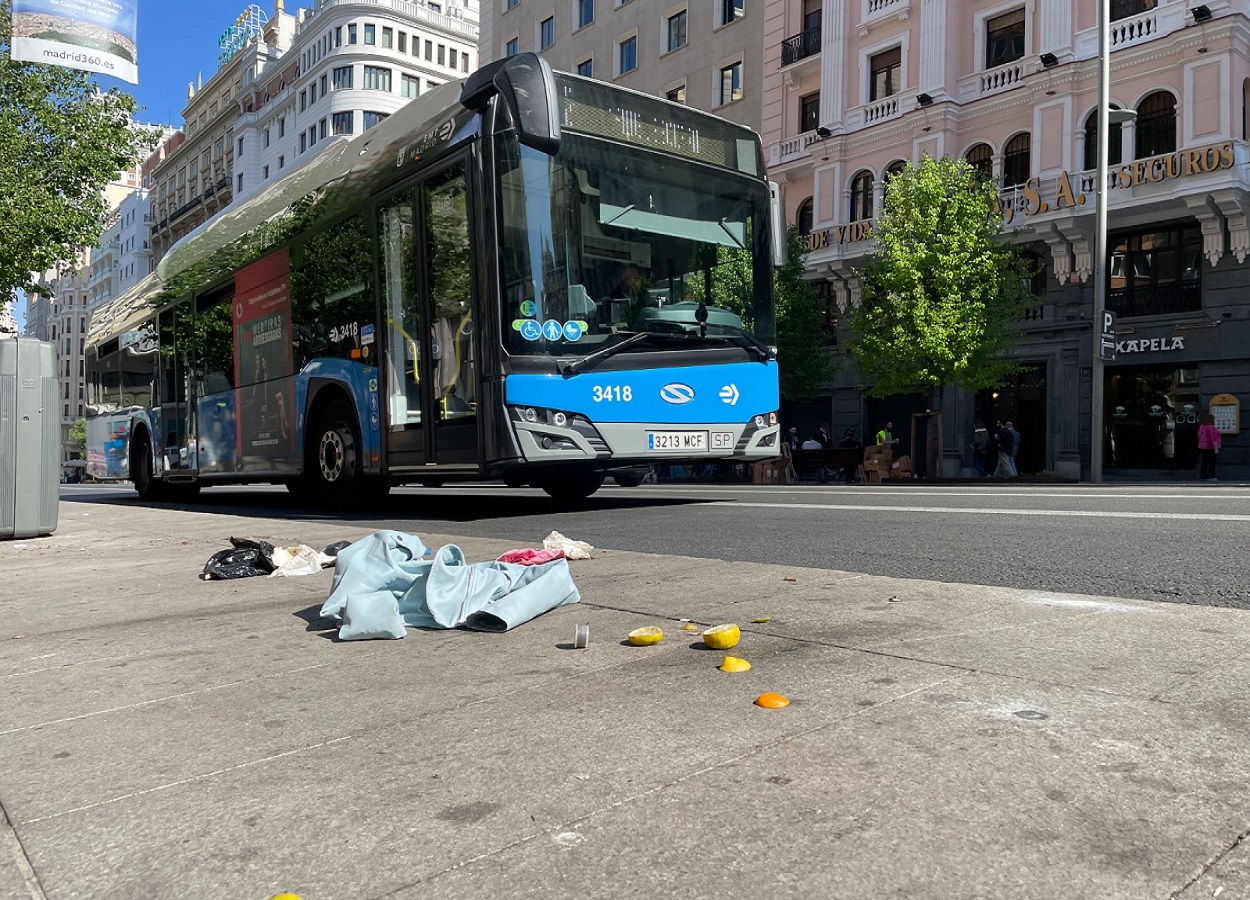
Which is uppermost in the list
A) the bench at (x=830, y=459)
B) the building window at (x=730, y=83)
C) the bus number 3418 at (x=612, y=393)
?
the building window at (x=730, y=83)

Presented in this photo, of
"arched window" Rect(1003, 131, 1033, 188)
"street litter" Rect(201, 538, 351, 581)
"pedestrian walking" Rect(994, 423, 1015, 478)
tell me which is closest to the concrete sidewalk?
"street litter" Rect(201, 538, 351, 581)

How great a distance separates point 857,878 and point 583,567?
3661 mm

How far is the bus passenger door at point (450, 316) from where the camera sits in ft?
26.4

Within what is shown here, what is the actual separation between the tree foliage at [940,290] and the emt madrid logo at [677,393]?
14.7 meters

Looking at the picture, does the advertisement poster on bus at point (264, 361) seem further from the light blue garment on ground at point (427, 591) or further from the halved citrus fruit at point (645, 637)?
the halved citrus fruit at point (645, 637)

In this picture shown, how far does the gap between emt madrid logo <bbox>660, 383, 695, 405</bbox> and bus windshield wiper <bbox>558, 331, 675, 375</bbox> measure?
47 cm

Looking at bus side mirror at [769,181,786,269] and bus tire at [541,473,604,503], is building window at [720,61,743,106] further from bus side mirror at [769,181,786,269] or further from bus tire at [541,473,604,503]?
bus side mirror at [769,181,786,269]

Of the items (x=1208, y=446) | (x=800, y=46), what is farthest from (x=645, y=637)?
(x=800, y=46)

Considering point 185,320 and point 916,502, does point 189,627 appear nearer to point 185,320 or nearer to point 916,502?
point 916,502

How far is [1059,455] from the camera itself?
79.5 ft

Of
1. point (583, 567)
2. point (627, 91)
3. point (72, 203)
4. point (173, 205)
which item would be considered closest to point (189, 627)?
point (583, 567)

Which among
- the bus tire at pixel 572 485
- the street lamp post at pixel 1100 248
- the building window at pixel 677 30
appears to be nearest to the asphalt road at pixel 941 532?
the bus tire at pixel 572 485

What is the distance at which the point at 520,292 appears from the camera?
7.76 m

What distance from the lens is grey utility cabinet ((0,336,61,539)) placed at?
7.71 meters
